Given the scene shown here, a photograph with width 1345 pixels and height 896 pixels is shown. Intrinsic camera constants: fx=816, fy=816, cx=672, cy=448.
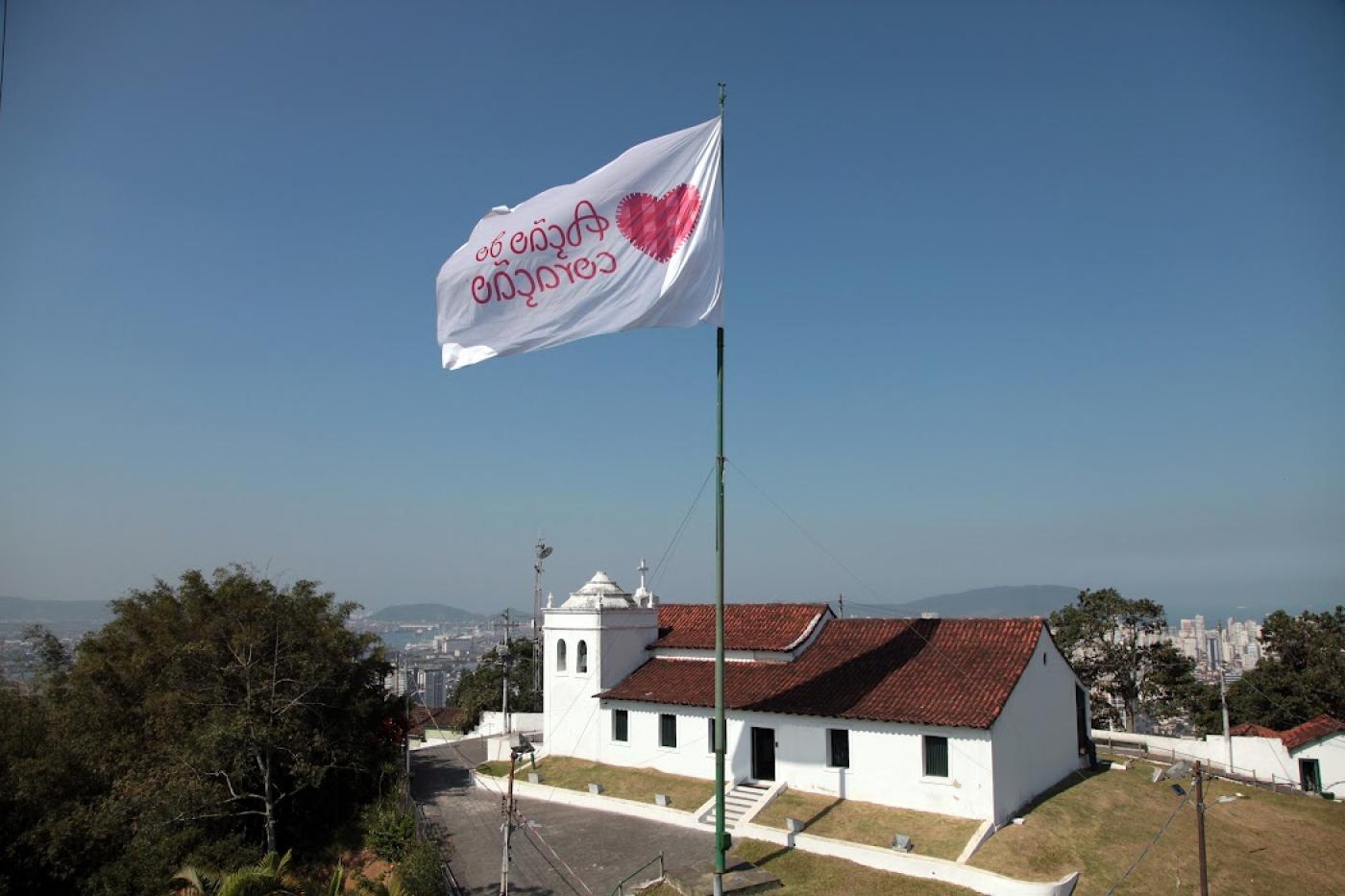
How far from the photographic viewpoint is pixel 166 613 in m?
27.0

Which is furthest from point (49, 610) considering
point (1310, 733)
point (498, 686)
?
point (1310, 733)

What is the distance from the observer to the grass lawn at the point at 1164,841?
18.1 metres

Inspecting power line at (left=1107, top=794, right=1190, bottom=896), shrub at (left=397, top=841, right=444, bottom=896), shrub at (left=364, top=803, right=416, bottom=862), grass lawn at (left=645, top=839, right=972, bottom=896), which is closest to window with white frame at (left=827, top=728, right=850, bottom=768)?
grass lawn at (left=645, top=839, right=972, bottom=896)

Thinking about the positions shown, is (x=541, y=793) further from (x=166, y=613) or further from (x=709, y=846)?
(x=166, y=613)

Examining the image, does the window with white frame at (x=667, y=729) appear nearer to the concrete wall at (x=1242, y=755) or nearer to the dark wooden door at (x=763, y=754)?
the dark wooden door at (x=763, y=754)

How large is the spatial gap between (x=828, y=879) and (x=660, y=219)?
14.4 metres

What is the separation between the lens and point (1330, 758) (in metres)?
31.4

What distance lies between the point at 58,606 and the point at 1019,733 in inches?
8055

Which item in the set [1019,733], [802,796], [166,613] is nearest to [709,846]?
[802,796]

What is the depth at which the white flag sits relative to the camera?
13.9 meters

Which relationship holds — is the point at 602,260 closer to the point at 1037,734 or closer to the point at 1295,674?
the point at 1037,734

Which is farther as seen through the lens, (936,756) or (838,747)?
(838,747)

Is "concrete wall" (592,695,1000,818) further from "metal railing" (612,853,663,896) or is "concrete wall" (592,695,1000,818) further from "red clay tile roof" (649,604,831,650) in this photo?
"metal railing" (612,853,663,896)

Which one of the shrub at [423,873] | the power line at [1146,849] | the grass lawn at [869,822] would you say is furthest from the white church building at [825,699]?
the shrub at [423,873]
